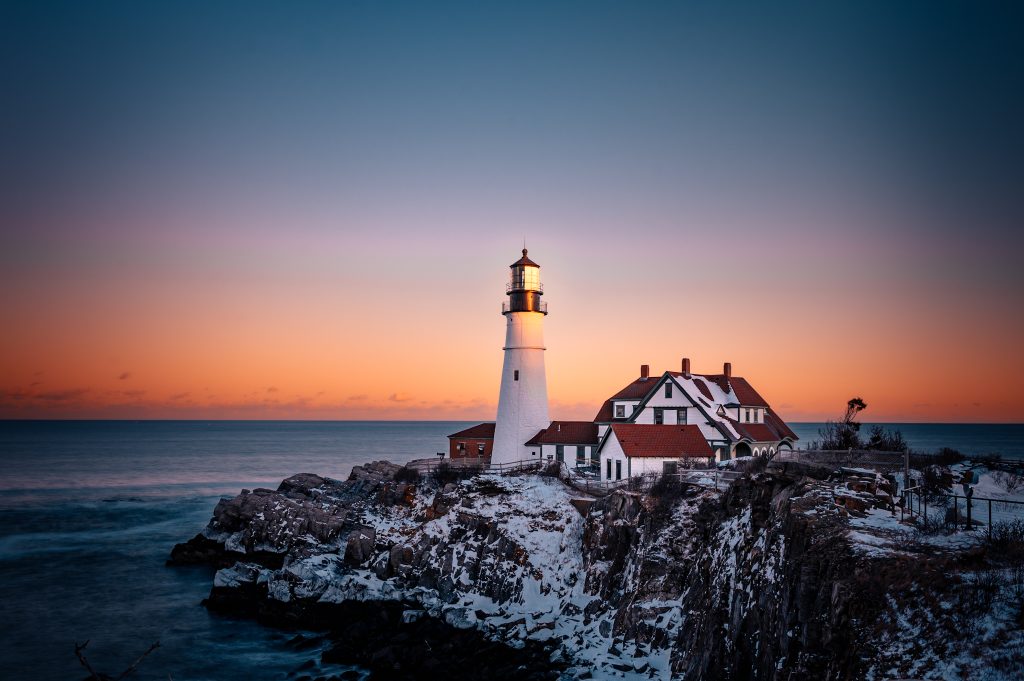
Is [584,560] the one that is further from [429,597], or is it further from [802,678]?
[802,678]

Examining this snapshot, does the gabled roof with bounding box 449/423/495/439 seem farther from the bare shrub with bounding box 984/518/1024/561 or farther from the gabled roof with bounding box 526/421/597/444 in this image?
the bare shrub with bounding box 984/518/1024/561

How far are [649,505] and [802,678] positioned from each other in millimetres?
15650

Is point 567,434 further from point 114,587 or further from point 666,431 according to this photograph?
point 114,587

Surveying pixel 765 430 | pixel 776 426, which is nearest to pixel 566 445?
pixel 765 430

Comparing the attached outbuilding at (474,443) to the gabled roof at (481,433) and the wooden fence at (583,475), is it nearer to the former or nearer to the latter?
the gabled roof at (481,433)

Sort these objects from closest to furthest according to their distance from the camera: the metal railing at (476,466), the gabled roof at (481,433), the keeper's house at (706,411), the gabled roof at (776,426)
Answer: the keeper's house at (706,411) → the metal railing at (476,466) → the gabled roof at (776,426) → the gabled roof at (481,433)

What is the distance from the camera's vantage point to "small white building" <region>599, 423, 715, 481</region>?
3762 cm

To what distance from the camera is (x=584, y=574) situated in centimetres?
2952

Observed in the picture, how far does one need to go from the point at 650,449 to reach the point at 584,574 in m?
10.3

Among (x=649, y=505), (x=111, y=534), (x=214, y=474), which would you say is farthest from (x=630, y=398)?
(x=214, y=474)

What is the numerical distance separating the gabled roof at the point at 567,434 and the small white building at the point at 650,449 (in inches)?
193

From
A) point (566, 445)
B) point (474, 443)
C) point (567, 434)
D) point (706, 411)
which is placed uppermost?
point (706, 411)

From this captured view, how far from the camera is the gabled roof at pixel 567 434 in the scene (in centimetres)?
4459

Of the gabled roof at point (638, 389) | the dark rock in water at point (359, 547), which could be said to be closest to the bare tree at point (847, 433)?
the gabled roof at point (638, 389)
